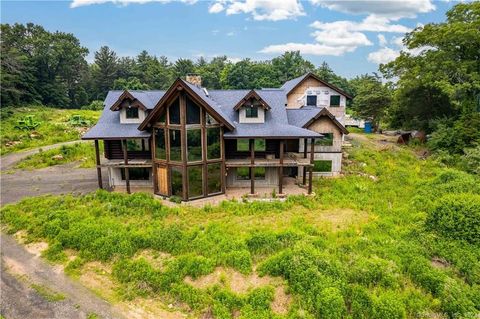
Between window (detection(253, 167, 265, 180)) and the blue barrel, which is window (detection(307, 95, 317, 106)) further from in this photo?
the blue barrel

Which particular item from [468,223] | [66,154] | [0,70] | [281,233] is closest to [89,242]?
[281,233]

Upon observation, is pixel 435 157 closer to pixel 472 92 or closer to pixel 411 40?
pixel 472 92

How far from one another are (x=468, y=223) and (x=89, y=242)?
17035mm

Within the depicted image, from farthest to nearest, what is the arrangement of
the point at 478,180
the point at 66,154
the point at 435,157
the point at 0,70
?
the point at 0,70, the point at 66,154, the point at 435,157, the point at 478,180

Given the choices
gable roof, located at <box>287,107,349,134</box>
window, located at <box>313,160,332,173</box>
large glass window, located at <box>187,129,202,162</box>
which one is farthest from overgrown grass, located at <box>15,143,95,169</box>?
window, located at <box>313,160,332,173</box>

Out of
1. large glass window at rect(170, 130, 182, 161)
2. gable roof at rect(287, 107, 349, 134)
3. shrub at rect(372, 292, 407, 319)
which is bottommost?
shrub at rect(372, 292, 407, 319)

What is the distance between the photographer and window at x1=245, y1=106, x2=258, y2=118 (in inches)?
796

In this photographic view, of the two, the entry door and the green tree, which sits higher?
the green tree

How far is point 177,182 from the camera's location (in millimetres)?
18938

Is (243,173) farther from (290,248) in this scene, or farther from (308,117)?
(290,248)

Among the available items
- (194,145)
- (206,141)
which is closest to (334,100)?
(206,141)

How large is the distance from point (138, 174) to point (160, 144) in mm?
3779

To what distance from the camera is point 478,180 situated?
773 inches

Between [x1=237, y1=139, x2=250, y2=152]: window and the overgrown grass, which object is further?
the overgrown grass
